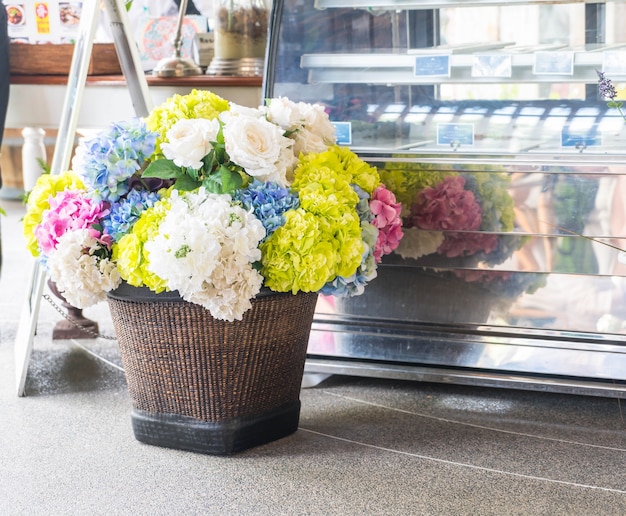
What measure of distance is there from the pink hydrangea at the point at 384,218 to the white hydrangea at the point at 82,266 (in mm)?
681

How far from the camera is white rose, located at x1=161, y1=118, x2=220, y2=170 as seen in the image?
201 centimetres

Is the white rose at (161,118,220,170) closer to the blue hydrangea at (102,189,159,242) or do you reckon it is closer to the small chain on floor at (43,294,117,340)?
the blue hydrangea at (102,189,159,242)

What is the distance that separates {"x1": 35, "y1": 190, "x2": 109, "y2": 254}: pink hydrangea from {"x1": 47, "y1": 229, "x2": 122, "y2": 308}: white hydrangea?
3 cm

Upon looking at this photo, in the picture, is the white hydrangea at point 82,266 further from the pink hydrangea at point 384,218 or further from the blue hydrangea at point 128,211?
the pink hydrangea at point 384,218

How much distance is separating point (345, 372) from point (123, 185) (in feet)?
3.16

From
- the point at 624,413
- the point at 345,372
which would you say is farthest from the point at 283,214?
the point at 624,413

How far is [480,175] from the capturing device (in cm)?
250

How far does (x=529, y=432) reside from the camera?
2334 millimetres

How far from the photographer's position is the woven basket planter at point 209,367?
2.10 meters

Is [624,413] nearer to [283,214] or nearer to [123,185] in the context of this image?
[283,214]

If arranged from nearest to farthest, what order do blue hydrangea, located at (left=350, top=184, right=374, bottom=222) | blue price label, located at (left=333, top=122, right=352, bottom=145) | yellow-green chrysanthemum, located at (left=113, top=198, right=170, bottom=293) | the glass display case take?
Result: yellow-green chrysanthemum, located at (left=113, top=198, right=170, bottom=293) → blue hydrangea, located at (left=350, top=184, right=374, bottom=222) → the glass display case → blue price label, located at (left=333, top=122, right=352, bottom=145)

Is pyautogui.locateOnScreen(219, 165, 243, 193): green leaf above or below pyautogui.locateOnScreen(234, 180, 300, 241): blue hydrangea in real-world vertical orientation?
above

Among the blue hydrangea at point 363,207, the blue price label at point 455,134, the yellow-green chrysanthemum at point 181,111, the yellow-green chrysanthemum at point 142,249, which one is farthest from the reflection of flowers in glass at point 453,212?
the yellow-green chrysanthemum at point 142,249

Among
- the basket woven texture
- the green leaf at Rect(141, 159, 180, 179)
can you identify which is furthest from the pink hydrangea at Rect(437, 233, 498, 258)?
the green leaf at Rect(141, 159, 180, 179)
